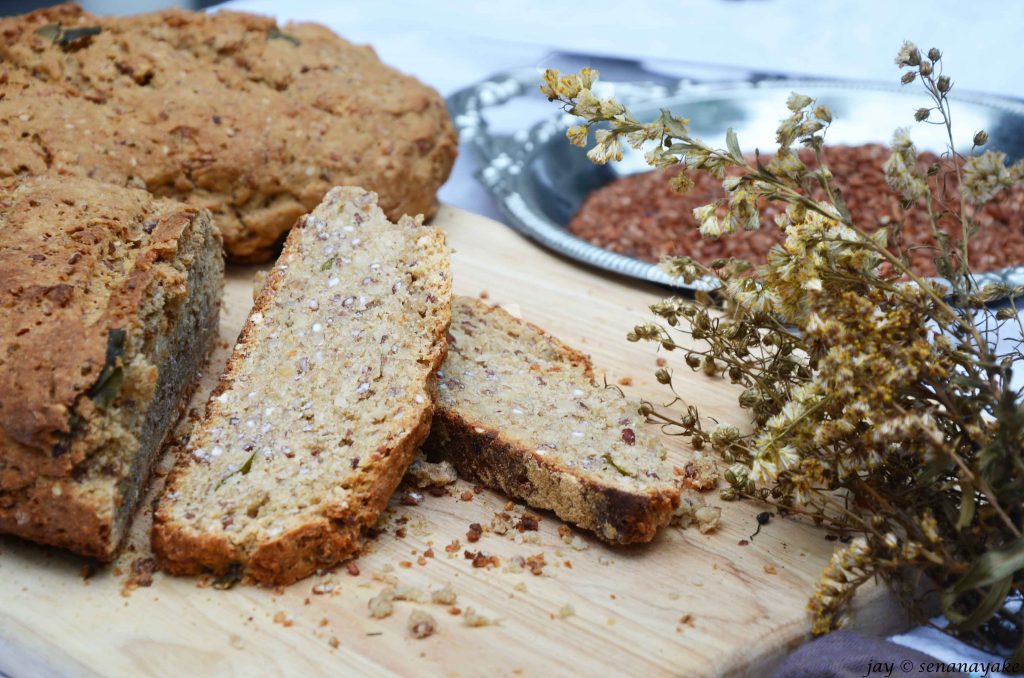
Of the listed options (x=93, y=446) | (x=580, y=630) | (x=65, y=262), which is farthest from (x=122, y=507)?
(x=580, y=630)

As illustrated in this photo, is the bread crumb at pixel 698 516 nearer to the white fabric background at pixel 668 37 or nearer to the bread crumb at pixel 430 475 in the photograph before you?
the bread crumb at pixel 430 475

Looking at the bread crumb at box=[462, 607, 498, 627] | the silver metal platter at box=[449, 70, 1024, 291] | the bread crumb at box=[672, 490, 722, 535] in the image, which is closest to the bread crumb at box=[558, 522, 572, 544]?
the bread crumb at box=[672, 490, 722, 535]

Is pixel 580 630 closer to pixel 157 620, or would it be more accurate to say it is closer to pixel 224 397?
pixel 157 620

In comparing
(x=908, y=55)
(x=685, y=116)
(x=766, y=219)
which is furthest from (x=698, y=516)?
(x=685, y=116)

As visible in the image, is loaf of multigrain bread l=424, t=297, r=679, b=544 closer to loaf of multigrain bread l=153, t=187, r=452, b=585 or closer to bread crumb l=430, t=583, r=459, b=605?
loaf of multigrain bread l=153, t=187, r=452, b=585

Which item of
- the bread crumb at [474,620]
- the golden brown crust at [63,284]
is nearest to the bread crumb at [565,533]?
the bread crumb at [474,620]
